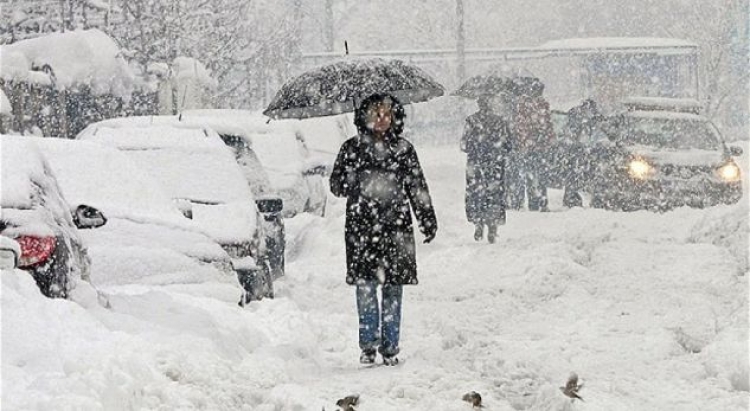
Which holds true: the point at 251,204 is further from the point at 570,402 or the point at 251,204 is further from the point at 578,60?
the point at 578,60

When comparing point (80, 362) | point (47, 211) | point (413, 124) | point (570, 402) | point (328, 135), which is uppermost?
point (47, 211)

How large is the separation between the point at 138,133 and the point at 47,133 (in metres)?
10.2

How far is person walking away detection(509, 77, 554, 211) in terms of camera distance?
1867 centimetres

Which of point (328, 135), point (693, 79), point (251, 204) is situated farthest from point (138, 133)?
point (693, 79)

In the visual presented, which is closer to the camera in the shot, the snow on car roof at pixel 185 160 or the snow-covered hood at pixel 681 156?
the snow on car roof at pixel 185 160

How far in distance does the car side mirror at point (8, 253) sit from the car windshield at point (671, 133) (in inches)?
536

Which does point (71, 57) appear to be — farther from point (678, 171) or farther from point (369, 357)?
point (369, 357)

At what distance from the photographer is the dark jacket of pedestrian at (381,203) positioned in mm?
7816

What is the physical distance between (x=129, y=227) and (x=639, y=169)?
10.6 meters

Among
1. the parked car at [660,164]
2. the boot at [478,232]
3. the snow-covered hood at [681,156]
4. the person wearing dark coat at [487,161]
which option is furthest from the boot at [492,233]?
the snow-covered hood at [681,156]

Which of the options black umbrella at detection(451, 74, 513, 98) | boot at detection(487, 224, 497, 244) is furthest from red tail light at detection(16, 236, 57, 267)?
black umbrella at detection(451, 74, 513, 98)

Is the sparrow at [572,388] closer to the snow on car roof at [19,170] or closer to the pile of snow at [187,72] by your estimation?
the snow on car roof at [19,170]

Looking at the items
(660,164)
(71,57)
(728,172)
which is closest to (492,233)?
(660,164)

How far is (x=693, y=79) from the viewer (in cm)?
4312
